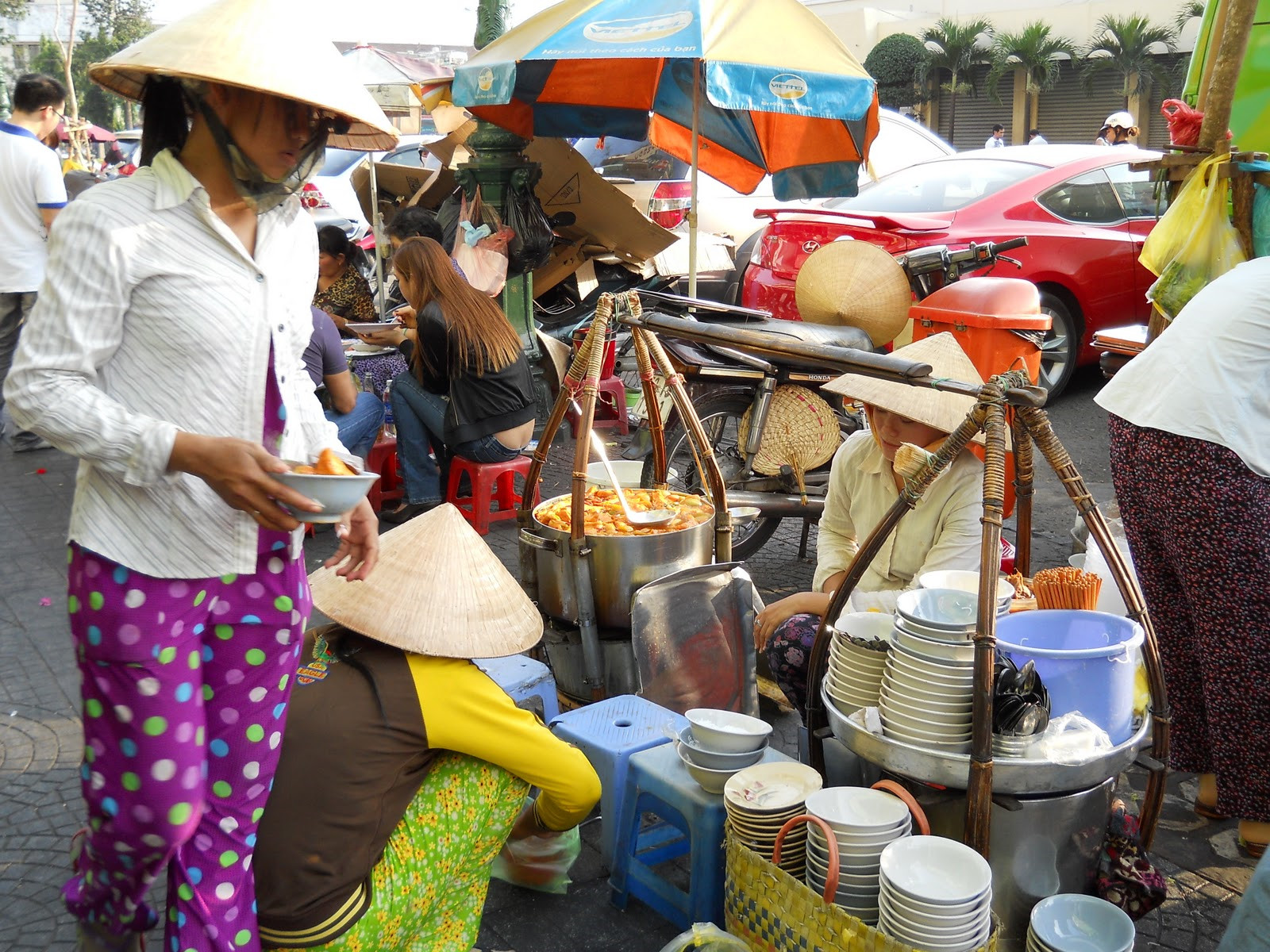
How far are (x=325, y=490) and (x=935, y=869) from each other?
135cm

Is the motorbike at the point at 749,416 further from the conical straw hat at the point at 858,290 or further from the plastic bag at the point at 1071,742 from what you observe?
the plastic bag at the point at 1071,742

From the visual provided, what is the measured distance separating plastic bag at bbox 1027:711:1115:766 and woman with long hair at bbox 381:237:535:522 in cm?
352

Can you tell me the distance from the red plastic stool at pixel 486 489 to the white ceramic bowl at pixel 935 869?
352 centimetres

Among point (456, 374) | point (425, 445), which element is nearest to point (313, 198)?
point (425, 445)

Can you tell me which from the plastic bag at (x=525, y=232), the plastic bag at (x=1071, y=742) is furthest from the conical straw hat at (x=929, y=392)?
the plastic bag at (x=525, y=232)

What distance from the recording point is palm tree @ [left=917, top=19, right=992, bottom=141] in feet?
89.1

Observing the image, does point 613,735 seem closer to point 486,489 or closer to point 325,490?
point 325,490

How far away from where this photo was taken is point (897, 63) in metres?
27.0

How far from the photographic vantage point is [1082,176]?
795 centimetres

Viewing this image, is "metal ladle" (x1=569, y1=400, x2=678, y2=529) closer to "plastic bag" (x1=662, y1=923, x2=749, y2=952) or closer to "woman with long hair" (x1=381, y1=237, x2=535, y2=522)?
"plastic bag" (x1=662, y1=923, x2=749, y2=952)

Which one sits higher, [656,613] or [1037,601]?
[1037,601]

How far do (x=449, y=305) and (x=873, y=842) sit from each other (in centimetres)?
375

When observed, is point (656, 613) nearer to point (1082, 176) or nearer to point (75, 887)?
point (75, 887)

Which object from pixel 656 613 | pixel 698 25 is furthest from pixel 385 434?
pixel 656 613
